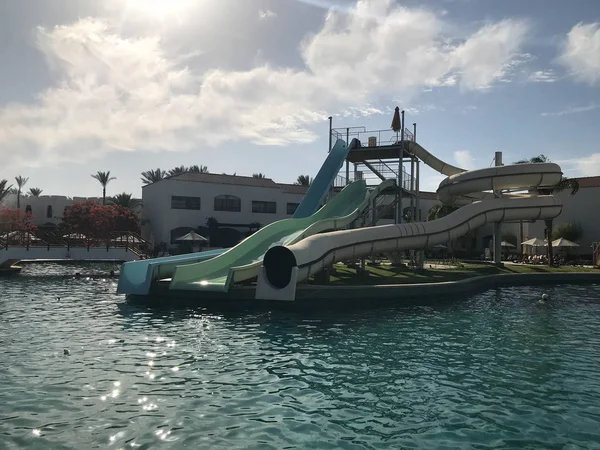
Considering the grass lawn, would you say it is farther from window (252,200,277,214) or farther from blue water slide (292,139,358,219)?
window (252,200,277,214)

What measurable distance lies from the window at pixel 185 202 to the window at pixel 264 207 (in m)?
6.79

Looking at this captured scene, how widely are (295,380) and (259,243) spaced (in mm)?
14887

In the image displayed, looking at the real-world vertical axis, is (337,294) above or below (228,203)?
below

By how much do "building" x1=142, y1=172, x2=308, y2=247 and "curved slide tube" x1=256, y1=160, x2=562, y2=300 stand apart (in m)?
27.7

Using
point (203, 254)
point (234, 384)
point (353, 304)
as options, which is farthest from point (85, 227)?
point (234, 384)

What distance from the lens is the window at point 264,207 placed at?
56.2 m

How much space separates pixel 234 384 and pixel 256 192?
47918mm

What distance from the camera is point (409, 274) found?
26.2 meters

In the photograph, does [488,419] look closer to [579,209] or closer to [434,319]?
[434,319]

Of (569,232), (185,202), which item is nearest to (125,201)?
(185,202)

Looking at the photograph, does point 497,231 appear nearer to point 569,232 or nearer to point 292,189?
point 569,232

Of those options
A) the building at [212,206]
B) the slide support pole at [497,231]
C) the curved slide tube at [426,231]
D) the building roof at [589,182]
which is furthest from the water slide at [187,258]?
the building roof at [589,182]

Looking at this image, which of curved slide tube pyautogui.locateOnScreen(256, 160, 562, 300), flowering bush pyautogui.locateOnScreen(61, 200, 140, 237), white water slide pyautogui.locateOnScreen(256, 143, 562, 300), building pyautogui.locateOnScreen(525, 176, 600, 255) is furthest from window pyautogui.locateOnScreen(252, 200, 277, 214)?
building pyautogui.locateOnScreen(525, 176, 600, 255)

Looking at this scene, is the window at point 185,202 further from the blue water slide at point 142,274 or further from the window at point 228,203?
the blue water slide at point 142,274
